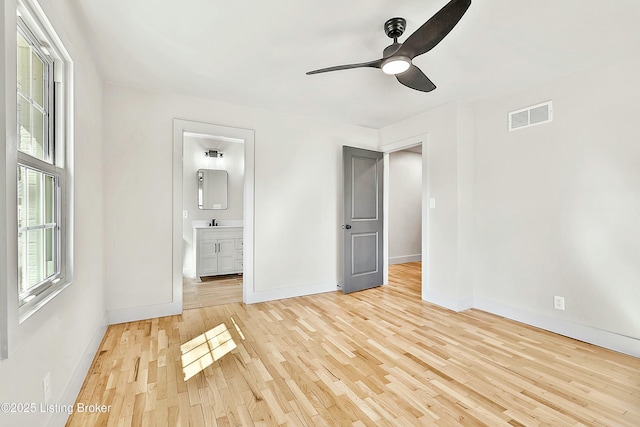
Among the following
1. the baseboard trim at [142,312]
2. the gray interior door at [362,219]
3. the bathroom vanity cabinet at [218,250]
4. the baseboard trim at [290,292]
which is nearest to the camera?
the baseboard trim at [142,312]

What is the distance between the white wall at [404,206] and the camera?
670 centimetres

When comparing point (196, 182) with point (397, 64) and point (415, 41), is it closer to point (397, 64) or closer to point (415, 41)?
point (397, 64)

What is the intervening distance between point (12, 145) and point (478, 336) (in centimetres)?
347

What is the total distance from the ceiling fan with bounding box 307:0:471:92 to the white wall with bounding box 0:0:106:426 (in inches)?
71.1

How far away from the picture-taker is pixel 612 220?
8.55 feet

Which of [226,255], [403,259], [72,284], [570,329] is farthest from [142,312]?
[403,259]

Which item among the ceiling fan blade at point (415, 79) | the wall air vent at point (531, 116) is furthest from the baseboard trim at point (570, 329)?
the ceiling fan blade at point (415, 79)

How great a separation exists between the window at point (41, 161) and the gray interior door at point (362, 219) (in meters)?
3.13

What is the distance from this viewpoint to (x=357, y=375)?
2141 mm

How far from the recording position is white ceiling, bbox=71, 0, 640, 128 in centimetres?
196

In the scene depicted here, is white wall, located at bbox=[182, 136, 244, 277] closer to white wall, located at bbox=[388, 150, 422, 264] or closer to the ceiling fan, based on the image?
white wall, located at bbox=[388, 150, 422, 264]

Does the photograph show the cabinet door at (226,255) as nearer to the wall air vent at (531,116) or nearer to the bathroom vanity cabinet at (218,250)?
the bathroom vanity cabinet at (218,250)

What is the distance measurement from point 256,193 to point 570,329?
3.64 metres

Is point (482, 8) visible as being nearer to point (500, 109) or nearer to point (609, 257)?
point (500, 109)
